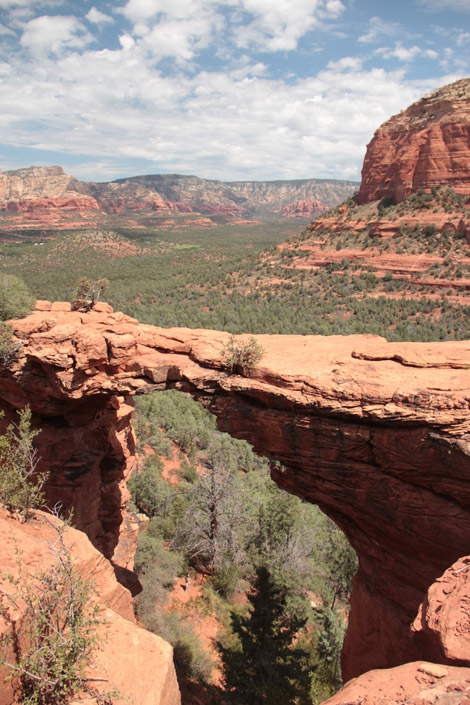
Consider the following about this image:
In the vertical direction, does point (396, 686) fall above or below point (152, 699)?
above

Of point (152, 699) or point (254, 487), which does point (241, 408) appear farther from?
point (254, 487)

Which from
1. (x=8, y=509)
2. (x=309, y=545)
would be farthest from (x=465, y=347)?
(x=309, y=545)

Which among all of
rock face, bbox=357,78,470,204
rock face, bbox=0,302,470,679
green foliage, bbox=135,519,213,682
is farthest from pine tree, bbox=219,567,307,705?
rock face, bbox=357,78,470,204

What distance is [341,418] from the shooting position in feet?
26.0

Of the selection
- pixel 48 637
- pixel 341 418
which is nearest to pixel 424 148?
pixel 341 418

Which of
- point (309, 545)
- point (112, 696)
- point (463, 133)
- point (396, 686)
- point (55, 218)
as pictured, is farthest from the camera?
point (55, 218)

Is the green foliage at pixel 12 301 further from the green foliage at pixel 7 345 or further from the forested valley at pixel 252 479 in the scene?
the green foliage at pixel 7 345

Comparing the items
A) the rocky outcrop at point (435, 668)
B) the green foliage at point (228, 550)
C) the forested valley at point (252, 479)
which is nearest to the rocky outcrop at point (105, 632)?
the rocky outcrop at point (435, 668)

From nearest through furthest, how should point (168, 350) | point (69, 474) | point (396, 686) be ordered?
1. point (396, 686)
2. point (168, 350)
3. point (69, 474)

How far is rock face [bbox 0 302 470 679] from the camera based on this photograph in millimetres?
7203

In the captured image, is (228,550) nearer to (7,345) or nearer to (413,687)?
(7,345)

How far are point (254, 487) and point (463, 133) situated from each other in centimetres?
5557

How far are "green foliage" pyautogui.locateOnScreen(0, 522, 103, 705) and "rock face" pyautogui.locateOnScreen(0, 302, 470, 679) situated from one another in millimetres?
4668

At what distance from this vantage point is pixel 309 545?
1722 centimetres
